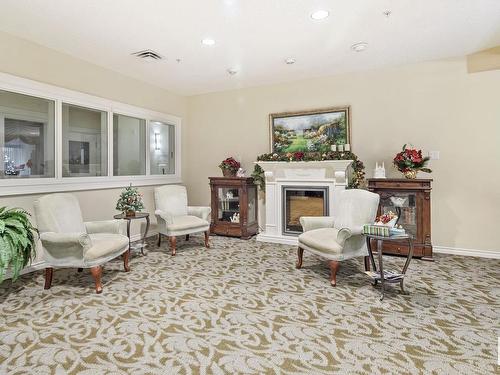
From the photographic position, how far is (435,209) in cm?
473

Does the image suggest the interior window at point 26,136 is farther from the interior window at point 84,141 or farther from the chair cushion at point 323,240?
the chair cushion at point 323,240

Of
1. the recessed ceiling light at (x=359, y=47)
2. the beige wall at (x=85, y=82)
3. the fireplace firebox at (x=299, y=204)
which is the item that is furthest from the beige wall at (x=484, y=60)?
the beige wall at (x=85, y=82)

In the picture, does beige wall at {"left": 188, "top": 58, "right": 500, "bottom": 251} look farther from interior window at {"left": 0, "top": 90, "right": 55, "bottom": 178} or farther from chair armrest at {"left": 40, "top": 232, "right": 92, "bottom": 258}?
chair armrest at {"left": 40, "top": 232, "right": 92, "bottom": 258}

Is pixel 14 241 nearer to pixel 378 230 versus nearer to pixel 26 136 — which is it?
pixel 26 136

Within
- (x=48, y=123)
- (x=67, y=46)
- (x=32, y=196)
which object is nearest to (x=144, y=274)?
(x=32, y=196)

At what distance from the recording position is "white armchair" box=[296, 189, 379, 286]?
3.39 metres

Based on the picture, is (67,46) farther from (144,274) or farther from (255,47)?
(144,274)

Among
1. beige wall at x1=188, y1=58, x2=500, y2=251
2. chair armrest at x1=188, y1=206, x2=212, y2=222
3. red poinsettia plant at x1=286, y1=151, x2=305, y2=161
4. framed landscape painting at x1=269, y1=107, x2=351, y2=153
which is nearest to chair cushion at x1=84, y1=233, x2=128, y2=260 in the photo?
chair armrest at x1=188, y1=206, x2=212, y2=222

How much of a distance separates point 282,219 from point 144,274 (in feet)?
8.60

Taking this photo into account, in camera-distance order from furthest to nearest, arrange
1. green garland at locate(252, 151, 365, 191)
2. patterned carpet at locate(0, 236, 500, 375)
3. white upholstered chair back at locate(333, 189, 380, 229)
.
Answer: green garland at locate(252, 151, 365, 191) < white upholstered chair back at locate(333, 189, 380, 229) < patterned carpet at locate(0, 236, 500, 375)

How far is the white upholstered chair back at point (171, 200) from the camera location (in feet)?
16.9

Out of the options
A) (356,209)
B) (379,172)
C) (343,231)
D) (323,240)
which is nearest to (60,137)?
(323,240)

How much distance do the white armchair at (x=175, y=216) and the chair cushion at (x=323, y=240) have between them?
1.85 m

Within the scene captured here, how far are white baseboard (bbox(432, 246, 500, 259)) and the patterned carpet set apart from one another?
0.56m
